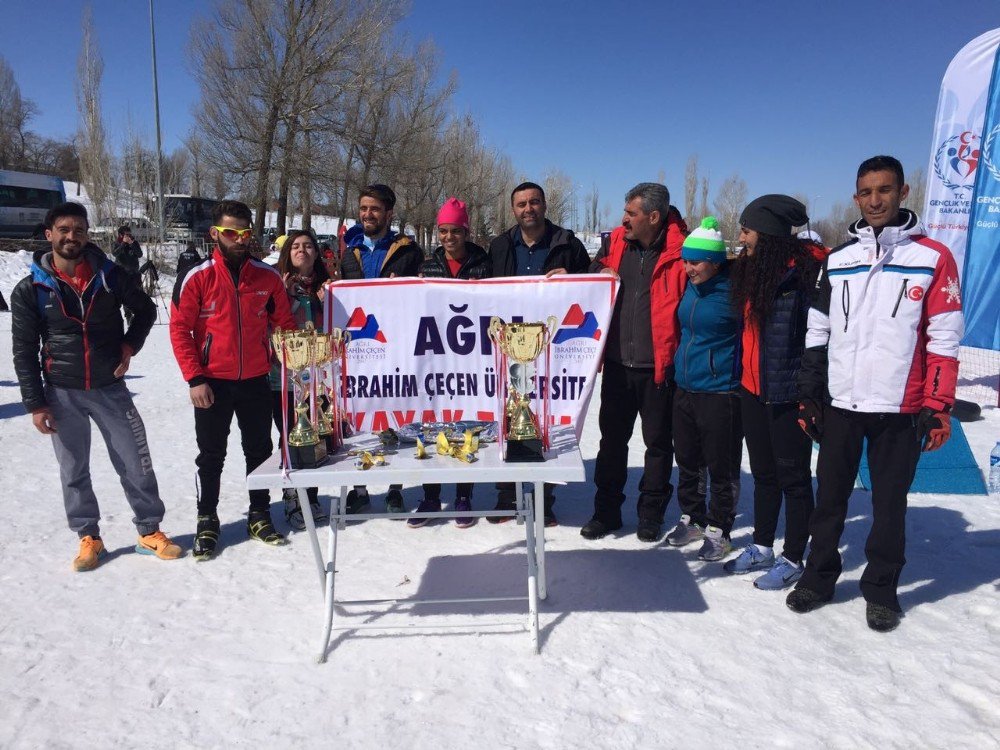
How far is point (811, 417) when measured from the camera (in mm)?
3074

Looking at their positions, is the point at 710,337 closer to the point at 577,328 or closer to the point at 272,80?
the point at 577,328

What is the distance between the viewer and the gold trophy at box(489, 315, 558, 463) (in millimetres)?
2752

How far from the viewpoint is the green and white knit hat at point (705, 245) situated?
11.1ft

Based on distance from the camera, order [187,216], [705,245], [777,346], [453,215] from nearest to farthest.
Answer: [777,346] < [705,245] < [453,215] < [187,216]

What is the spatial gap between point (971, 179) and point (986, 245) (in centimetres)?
110

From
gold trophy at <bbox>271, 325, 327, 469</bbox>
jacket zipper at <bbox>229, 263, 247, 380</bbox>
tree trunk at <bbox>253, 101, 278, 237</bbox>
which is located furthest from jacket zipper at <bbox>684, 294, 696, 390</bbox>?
tree trunk at <bbox>253, 101, 278, 237</bbox>

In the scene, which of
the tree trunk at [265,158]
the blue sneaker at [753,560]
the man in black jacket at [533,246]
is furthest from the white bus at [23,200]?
the blue sneaker at [753,560]

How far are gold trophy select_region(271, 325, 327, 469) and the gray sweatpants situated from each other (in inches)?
57.9

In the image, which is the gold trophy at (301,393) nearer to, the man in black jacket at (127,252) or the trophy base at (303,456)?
the trophy base at (303,456)

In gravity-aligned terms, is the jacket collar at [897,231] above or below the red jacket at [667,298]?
above

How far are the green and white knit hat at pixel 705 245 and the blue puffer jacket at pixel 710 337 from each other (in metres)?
0.13

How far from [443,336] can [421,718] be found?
6.69ft

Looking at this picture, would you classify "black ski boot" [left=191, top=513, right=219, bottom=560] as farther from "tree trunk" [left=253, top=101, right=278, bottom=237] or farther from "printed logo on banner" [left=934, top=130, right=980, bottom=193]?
"tree trunk" [left=253, top=101, right=278, bottom=237]

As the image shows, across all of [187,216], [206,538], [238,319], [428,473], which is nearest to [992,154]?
[428,473]
